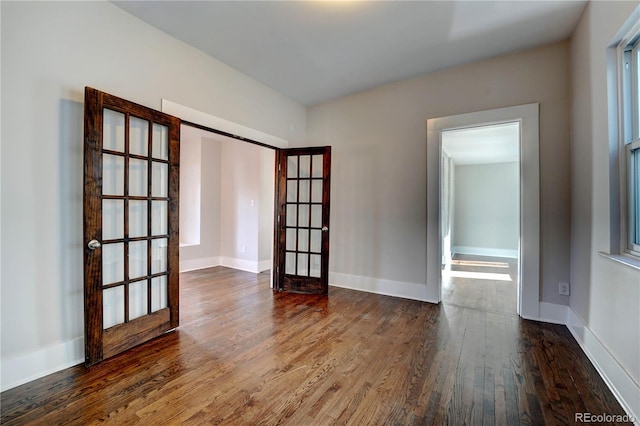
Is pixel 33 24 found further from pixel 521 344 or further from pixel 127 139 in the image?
pixel 521 344

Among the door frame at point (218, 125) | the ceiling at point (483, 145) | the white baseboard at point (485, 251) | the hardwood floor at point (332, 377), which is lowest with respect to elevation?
the hardwood floor at point (332, 377)

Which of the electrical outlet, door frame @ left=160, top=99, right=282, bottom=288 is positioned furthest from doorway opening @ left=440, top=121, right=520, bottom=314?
door frame @ left=160, top=99, right=282, bottom=288

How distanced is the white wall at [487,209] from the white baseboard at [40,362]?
8.66m

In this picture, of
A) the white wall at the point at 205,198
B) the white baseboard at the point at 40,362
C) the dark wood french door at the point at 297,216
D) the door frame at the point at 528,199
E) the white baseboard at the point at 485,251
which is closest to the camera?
the white baseboard at the point at 40,362

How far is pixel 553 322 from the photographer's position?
9.55 feet

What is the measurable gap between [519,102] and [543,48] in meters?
0.54

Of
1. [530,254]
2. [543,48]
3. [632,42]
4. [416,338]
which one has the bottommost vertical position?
[416,338]

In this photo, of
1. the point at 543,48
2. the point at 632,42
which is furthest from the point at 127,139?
the point at 543,48

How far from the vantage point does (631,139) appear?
1.92 metres

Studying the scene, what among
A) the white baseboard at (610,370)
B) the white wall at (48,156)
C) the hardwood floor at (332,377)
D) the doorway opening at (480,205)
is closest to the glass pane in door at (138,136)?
the white wall at (48,156)

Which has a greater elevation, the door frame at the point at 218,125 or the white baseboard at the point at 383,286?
the door frame at the point at 218,125

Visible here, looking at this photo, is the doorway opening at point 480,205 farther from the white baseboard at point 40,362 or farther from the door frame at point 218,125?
the white baseboard at point 40,362

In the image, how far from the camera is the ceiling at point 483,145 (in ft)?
16.6

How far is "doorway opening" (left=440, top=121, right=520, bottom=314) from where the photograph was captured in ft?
18.7
